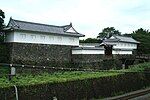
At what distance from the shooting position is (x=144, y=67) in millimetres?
25219

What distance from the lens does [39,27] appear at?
31.2 meters

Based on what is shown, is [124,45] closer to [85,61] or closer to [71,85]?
[85,61]

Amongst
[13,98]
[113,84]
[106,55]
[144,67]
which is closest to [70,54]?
[106,55]

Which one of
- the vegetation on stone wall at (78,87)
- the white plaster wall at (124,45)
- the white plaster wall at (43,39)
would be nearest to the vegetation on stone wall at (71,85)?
the vegetation on stone wall at (78,87)

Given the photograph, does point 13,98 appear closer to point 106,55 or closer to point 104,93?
point 104,93

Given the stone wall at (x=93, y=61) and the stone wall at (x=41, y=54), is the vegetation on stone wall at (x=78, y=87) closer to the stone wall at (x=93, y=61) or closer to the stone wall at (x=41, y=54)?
the stone wall at (x=93, y=61)

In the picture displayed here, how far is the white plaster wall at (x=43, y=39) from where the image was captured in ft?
93.0

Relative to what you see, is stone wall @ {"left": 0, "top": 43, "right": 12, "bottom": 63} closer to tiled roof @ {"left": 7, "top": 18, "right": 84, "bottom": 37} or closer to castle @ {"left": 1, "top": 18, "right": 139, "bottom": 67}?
castle @ {"left": 1, "top": 18, "right": 139, "bottom": 67}

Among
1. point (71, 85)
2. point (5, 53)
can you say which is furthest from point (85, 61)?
point (71, 85)

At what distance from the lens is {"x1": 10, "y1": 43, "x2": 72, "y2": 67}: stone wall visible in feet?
91.2

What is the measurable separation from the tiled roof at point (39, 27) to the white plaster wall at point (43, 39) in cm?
51

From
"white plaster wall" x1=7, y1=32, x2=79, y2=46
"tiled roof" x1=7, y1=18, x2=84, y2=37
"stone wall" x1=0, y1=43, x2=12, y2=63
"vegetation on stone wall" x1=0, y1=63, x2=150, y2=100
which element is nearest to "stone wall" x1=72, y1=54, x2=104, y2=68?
"white plaster wall" x1=7, y1=32, x2=79, y2=46

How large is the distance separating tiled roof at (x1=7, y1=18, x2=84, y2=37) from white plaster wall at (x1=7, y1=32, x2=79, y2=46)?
51 cm

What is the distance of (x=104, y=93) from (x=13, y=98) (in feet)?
26.6
